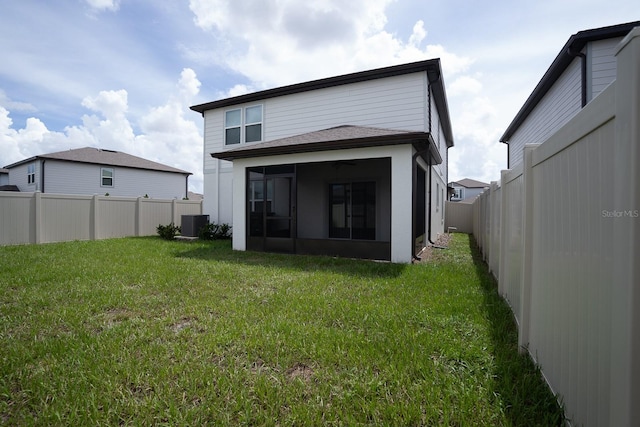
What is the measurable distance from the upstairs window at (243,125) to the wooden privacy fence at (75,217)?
15.2 feet

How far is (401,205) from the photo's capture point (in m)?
7.49

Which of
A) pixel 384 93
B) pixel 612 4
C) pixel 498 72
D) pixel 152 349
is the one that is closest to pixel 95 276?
pixel 152 349

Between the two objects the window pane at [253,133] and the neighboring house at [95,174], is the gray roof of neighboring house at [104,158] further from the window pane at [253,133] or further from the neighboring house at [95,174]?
the window pane at [253,133]

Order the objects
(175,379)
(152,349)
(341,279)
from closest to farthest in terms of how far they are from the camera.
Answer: (175,379) → (152,349) → (341,279)

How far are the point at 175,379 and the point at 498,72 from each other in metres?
10.2

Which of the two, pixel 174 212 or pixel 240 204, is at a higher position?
pixel 240 204

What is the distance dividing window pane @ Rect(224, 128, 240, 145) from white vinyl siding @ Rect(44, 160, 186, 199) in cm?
1458

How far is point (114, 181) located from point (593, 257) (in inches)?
1078

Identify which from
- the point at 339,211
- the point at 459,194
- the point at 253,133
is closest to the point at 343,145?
the point at 339,211

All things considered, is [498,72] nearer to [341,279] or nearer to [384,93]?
[384,93]

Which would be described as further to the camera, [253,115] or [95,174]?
[95,174]

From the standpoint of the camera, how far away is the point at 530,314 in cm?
278

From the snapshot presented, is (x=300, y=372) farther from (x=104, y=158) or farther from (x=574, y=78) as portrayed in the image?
(x=104, y=158)

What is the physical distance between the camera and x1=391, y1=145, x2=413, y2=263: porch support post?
24.3 ft
